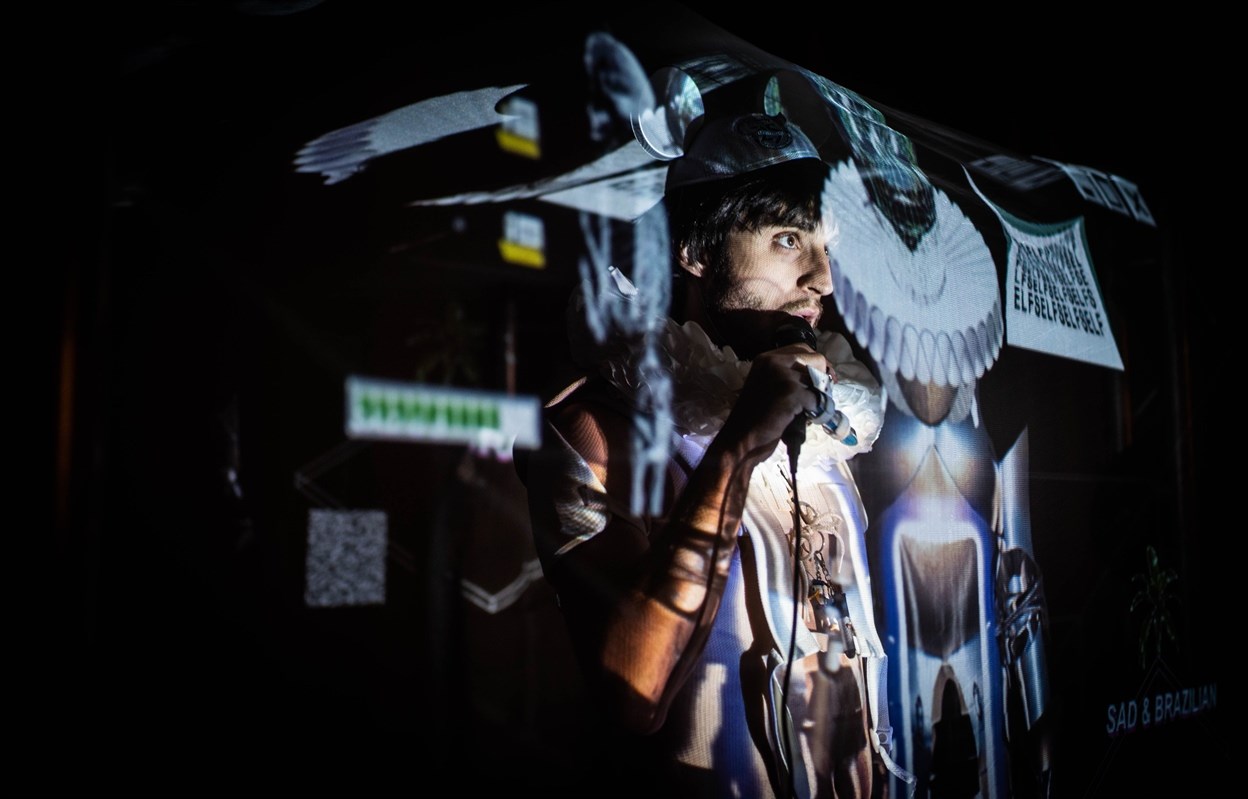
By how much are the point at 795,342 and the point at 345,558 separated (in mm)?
728

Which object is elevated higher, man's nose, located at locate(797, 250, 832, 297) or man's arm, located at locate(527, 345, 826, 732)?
man's nose, located at locate(797, 250, 832, 297)

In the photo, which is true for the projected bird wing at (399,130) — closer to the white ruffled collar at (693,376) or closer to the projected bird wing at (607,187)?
the projected bird wing at (607,187)

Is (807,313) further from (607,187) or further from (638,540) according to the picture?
(638,540)

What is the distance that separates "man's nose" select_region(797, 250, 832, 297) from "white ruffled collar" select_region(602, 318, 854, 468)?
0.23 m

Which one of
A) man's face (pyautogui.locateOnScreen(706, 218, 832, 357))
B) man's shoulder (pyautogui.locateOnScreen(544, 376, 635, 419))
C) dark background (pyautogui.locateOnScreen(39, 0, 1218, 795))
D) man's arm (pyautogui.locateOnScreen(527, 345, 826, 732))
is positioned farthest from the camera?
man's face (pyautogui.locateOnScreen(706, 218, 832, 357))

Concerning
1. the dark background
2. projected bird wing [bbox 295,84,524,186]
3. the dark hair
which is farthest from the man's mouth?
projected bird wing [bbox 295,84,524,186]

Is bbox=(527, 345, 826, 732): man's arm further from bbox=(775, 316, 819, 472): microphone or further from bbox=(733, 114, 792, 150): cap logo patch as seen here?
bbox=(733, 114, 792, 150): cap logo patch

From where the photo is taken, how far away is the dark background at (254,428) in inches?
39.6

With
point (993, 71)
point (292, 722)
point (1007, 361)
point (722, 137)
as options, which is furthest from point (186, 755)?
point (993, 71)

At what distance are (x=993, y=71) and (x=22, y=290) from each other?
2151mm

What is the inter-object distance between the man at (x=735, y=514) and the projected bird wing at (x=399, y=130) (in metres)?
0.33

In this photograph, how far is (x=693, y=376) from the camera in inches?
53.6

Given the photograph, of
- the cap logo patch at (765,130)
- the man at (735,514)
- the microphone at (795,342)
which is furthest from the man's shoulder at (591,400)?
the cap logo patch at (765,130)

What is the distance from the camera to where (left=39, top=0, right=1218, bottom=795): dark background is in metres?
1.01
